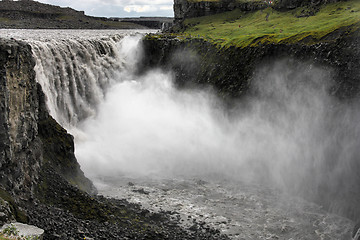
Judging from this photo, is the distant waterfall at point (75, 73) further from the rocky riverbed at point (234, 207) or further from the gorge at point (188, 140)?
the rocky riverbed at point (234, 207)

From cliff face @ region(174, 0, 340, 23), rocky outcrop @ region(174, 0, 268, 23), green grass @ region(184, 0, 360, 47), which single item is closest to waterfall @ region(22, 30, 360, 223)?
green grass @ region(184, 0, 360, 47)

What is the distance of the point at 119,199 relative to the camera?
28.0 meters

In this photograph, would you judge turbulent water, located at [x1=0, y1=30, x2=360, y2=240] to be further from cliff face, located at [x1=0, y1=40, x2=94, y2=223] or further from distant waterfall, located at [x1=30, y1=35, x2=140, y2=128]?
cliff face, located at [x1=0, y1=40, x2=94, y2=223]

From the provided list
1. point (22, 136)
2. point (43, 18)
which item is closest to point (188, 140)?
point (22, 136)

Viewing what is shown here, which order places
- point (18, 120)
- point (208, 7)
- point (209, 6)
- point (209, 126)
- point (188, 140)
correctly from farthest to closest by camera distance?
1. point (209, 6)
2. point (208, 7)
3. point (209, 126)
4. point (188, 140)
5. point (18, 120)

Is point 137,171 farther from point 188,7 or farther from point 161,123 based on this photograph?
point 188,7

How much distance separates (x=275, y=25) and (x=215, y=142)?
92.9ft

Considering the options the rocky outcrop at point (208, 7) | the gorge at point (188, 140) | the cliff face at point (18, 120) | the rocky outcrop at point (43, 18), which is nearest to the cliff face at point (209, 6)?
the rocky outcrop at point (208, 7)

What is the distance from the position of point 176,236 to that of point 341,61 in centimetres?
1998

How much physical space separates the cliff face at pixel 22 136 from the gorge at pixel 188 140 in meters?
0.09

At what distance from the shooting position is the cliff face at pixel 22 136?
2008 centimetres

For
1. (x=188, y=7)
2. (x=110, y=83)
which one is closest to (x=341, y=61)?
(x=110, y=83)

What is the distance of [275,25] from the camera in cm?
5875

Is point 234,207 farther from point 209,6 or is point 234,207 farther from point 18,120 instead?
point 209,6
